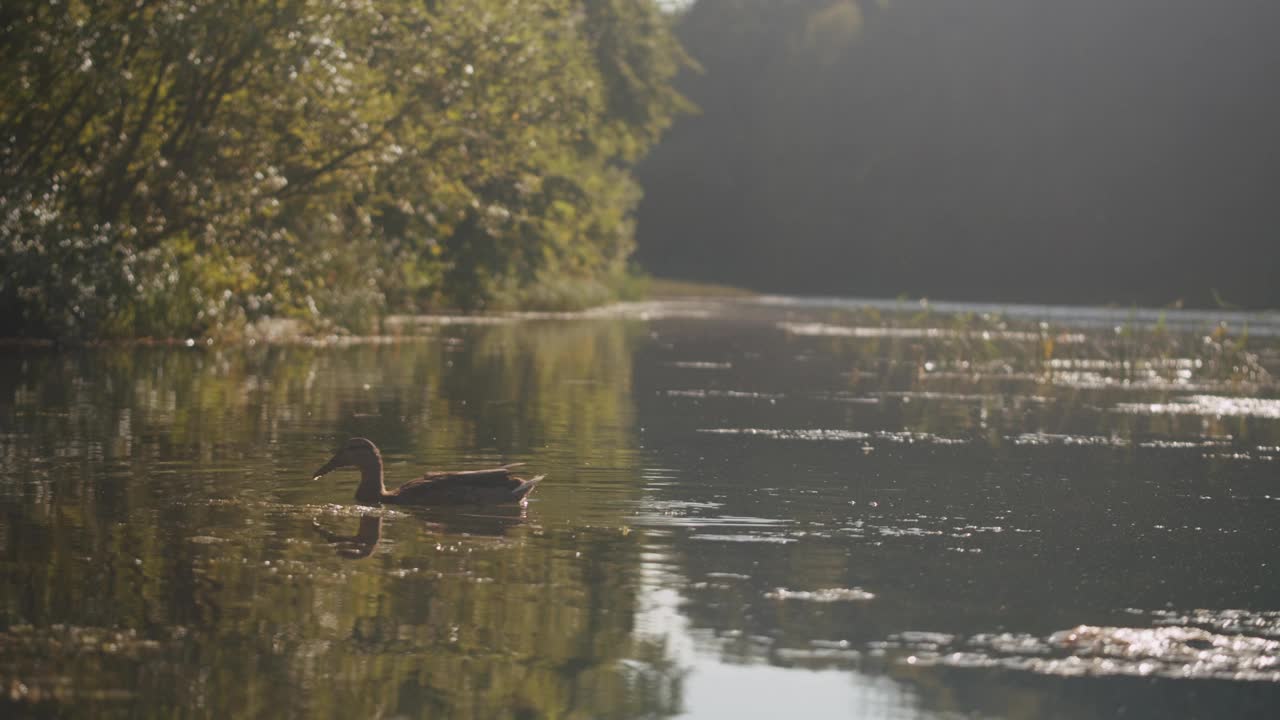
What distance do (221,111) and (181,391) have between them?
10.7 m

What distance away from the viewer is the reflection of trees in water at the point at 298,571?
730cm

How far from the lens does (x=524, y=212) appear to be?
162ft

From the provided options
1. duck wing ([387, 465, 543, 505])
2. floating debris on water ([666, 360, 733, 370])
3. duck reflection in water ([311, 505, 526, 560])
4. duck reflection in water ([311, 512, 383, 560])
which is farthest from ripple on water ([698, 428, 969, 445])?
floating debris on water ([666, 360, 733, 370])

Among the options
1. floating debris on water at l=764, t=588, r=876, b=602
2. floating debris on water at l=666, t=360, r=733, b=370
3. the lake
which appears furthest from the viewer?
floating debris on water at l=666, t=360, r=733, b=370

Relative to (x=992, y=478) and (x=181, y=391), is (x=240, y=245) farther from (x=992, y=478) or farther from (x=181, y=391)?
(x=992, y=478)

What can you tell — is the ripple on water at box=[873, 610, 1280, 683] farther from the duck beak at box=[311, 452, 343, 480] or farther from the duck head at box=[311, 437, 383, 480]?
the duck beak at box=[311, 452, 343, 480]

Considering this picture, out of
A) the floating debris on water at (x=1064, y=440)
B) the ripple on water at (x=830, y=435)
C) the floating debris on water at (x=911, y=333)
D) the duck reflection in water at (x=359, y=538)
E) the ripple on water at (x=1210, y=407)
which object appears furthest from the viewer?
the floating debris on water at (x=911, y=333)

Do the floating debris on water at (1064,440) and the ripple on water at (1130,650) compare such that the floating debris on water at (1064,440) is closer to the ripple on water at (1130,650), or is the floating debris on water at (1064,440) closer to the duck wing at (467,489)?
the duck wing at (467,489)

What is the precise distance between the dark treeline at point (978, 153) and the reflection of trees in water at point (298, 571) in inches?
3165

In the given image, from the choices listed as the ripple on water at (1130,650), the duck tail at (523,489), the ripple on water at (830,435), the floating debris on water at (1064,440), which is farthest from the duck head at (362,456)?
the floating debris on water at (1064,440)

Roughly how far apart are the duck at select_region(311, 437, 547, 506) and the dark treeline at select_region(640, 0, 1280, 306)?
84.1 m

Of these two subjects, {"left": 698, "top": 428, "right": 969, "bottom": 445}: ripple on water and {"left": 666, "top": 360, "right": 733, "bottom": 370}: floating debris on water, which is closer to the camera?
{"left": 698, "top": 428, "right": 969, "bottom": 445}: ripple on water

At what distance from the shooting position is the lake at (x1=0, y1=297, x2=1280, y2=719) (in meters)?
7.45

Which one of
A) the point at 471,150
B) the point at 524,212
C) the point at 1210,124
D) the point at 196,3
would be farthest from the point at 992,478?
the point at 1210,124
